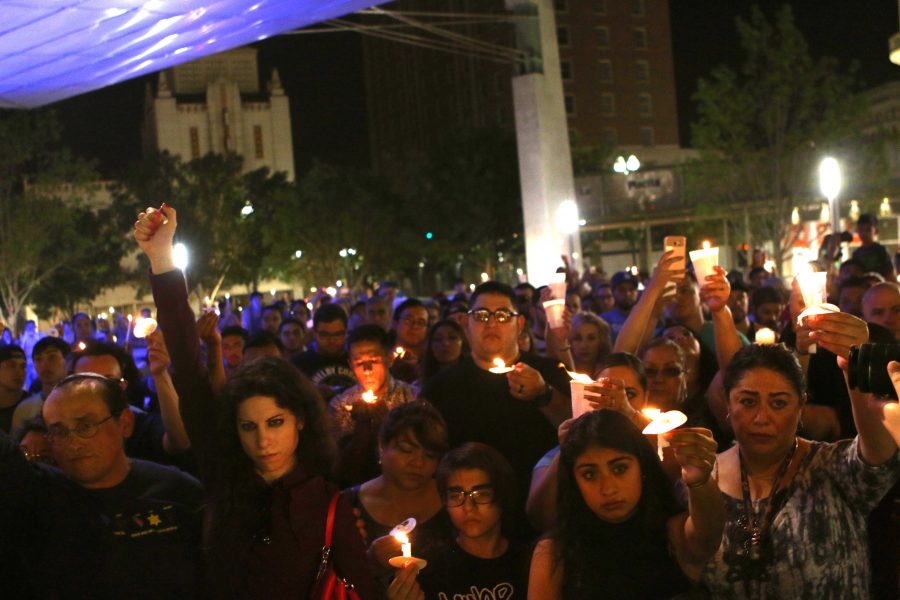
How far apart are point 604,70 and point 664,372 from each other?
82.4 m

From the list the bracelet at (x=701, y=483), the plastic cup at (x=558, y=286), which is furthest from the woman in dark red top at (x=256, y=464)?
the plastic cup at (x=558, y=286)

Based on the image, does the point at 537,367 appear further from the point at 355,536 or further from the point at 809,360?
the point at 355,536

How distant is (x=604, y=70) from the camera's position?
8512 centimetres

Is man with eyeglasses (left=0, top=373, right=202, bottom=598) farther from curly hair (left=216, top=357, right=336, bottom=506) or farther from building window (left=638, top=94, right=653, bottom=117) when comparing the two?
building window (left=638, top=94, right=653, bottom=117)

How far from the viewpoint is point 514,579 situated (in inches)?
169

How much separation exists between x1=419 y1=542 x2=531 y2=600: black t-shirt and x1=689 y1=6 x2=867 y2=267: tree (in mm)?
33873

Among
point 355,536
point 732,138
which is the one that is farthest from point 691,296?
point 732,138

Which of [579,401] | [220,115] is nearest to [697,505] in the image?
[579,401]

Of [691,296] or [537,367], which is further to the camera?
[691,296]

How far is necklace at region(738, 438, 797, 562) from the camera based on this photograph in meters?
3.68

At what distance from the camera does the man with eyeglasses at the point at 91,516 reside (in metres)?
3.58

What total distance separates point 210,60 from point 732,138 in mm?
83040

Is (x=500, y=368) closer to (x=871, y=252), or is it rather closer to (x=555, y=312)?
(x=555, y=312)

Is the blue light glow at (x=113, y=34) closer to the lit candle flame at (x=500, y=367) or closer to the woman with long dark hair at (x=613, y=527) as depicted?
the lit candle flame at (x=500, y=367)
